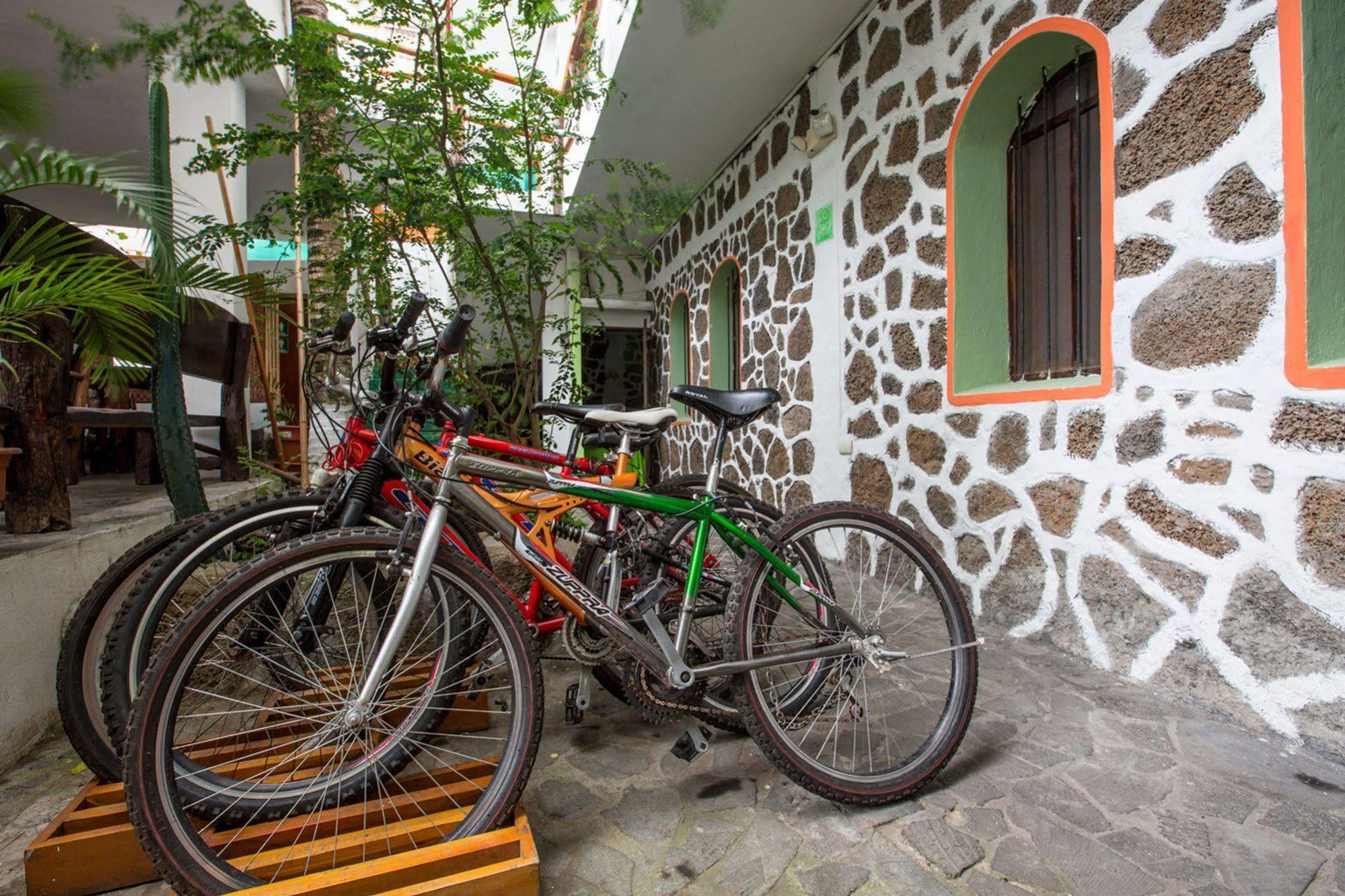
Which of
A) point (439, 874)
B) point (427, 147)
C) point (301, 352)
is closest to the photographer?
point (439, 874)

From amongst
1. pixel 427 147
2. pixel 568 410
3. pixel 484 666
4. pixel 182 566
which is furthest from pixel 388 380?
pixel 427 147

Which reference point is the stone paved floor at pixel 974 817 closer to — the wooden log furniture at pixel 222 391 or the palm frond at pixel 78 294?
the palm frond at pixel 78 294

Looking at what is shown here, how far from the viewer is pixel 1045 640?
2.21m

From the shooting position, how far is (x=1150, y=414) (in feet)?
6.10

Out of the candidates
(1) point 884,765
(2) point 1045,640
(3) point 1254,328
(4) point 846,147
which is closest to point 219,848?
(1) point 884,765

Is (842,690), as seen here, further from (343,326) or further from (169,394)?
(169,394)

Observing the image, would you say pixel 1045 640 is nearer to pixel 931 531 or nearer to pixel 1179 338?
pixel 931 531

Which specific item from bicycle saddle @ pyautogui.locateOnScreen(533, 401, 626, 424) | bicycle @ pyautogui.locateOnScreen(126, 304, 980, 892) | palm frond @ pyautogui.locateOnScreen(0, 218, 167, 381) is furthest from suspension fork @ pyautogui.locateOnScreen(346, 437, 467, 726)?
palm frond @ pyautogui.locateOnScreen(0, 218, 167, 381)

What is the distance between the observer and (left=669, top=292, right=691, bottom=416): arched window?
20.4 ft

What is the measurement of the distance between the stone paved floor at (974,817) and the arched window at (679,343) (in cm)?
476

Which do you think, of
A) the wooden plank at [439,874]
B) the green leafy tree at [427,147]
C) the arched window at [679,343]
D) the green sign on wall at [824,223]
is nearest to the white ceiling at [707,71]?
the green leafy tree at [427,147]

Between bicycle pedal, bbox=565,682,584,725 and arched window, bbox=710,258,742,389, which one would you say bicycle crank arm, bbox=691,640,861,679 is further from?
arched window, bbox=710,258,742,389

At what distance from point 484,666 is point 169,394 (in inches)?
59.5

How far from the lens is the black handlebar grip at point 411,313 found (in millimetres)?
1309
